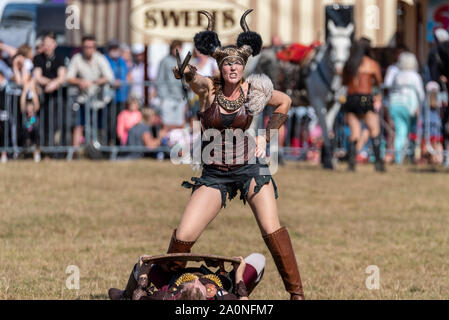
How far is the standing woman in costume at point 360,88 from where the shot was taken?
58.1 feet

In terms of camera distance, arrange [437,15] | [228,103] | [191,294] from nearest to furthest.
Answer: [191,294] < [228,103] < [437,15]

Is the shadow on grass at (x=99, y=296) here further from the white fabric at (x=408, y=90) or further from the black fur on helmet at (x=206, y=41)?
the white fabric at (x=408, y=90)

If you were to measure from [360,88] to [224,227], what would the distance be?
5.98 metres

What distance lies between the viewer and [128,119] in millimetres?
19531

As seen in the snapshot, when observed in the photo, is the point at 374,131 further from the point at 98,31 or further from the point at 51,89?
the point at 98,31

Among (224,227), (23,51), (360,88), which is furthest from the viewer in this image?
(23,51)

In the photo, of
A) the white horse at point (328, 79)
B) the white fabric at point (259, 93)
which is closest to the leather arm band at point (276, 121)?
the white fabric at point (259, 93)

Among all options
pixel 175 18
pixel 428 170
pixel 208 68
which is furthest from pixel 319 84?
pixel 175 18

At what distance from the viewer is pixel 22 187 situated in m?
14.9

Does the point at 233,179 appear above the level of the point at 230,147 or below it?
below

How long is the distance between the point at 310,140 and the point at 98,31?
598cm

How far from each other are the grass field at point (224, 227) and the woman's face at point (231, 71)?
2.23 metres

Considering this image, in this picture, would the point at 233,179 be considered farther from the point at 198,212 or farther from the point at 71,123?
the point at 71,123

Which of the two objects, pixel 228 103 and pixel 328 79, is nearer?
pixel 228 103
